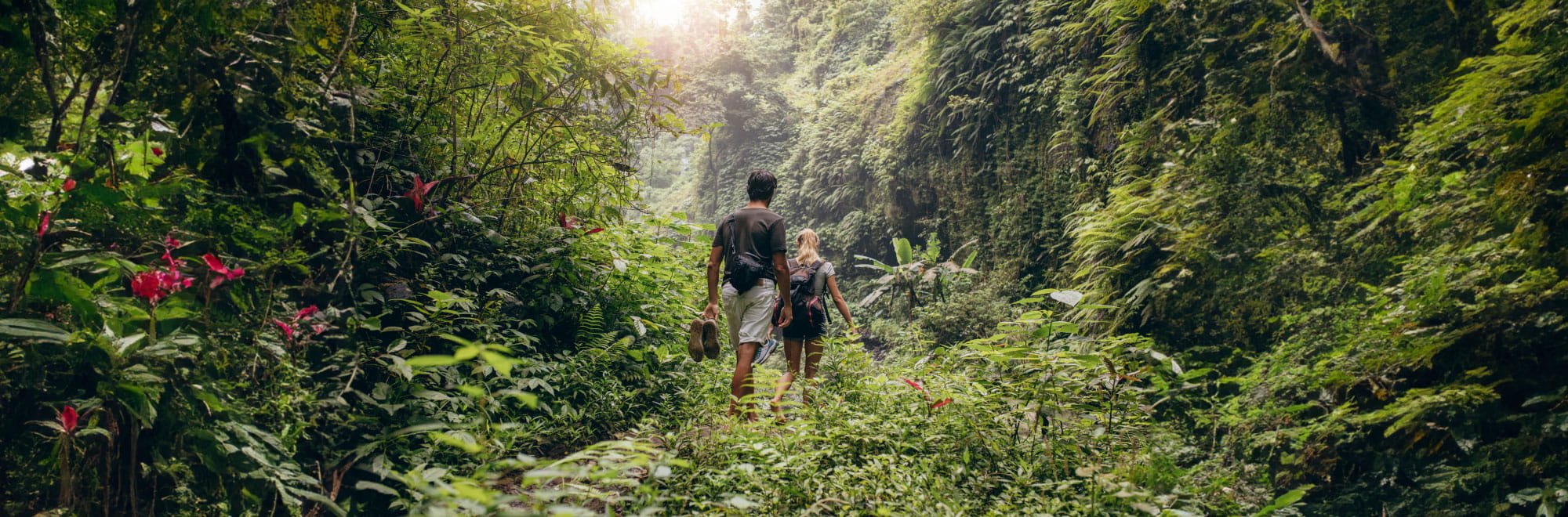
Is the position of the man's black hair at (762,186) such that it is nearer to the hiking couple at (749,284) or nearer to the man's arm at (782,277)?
the hiking couple at (749,284)

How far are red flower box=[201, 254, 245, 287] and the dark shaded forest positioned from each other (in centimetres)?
8

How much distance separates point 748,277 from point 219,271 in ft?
10.1

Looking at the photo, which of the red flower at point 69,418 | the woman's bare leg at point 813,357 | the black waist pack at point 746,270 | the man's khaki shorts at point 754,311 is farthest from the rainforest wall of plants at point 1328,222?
the red flower at point 69,418

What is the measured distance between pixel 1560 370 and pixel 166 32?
5.71 m

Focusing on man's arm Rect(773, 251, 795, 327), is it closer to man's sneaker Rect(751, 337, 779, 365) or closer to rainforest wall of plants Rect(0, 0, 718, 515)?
man's sneaker Rect(751, 337, 779, 365)

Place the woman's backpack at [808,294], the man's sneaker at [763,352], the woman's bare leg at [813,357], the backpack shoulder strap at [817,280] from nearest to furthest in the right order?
the man's sneaker at [763,352] < the woman's bare leg at [813,357] < the woman's backpack at [808,294] < the backpack shoulder strap at [817,280]

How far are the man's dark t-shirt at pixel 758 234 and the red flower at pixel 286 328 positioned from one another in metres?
2.80

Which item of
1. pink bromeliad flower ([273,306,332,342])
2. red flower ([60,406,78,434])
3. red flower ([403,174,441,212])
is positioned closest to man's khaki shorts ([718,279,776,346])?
red flower ([403,174,441,212])

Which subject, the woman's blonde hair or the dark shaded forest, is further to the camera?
the woman's blonde hair

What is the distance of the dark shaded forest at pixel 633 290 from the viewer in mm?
2012

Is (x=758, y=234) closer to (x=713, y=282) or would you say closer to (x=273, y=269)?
(x=713, y=282)

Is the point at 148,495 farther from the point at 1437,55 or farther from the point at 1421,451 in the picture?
the point at 1437,55

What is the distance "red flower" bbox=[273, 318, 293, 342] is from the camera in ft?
7.92

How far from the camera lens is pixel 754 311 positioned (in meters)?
4.91
